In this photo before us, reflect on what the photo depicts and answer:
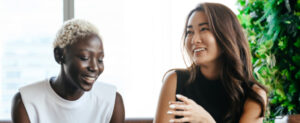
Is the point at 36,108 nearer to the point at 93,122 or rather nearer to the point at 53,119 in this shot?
the point at 53,119

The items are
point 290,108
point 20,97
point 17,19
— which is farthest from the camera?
point 17,19

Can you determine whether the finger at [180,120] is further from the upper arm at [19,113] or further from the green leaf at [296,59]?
the green leaf at [296,59]

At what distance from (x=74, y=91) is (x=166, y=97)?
357 millimetres

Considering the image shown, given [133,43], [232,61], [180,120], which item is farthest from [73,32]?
[133,43]

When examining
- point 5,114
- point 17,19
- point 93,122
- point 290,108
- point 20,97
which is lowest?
point 5,114

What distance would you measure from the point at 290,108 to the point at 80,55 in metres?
1.43

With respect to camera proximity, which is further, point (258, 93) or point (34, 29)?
point (34, 29)

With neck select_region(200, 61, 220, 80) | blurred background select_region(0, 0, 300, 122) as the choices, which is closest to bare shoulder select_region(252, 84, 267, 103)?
neck select_region(200, 61, 220, 80)

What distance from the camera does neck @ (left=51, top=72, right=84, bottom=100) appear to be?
4.37 feet

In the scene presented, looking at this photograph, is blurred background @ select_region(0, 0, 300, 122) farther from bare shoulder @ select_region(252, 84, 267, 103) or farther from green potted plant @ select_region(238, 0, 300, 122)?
bare shoulder @ select_region(252, 84, 267, 103)

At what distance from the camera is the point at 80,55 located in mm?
1226

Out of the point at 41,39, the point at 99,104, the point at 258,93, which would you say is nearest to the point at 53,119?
the point at 99,104

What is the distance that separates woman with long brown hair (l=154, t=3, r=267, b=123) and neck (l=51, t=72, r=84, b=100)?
32cm

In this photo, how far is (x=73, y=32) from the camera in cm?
125
